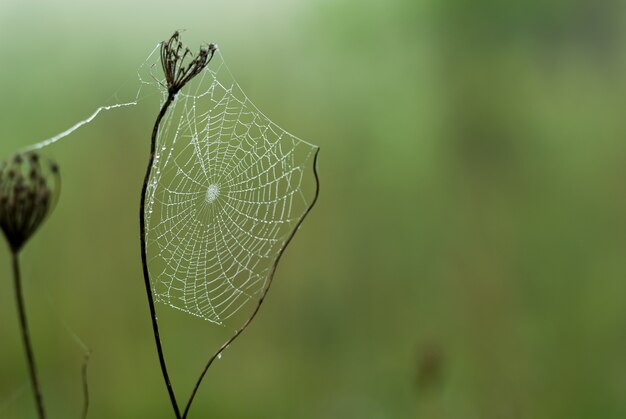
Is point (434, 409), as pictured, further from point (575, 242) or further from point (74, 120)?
point (74, 120)

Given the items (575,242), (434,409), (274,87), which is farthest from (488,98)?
(434,409)

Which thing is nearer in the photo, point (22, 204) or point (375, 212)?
point (22, 204)

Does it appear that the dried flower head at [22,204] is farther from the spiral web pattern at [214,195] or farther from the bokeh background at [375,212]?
the bokeh background at [375,212]

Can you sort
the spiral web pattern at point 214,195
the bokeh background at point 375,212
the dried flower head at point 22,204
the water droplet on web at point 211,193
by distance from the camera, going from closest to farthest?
the dried flower head at point 22,204
the spiral web pattern at point 214,195
the water droplet on web at point 211,193
the bokeh background at point 375,212

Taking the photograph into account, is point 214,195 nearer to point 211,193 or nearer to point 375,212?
point 211,193

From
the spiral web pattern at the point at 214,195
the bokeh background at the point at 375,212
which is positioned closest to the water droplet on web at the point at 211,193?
the spiral web pattern at the point at 214,195

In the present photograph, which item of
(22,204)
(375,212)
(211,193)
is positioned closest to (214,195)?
(211,193)
